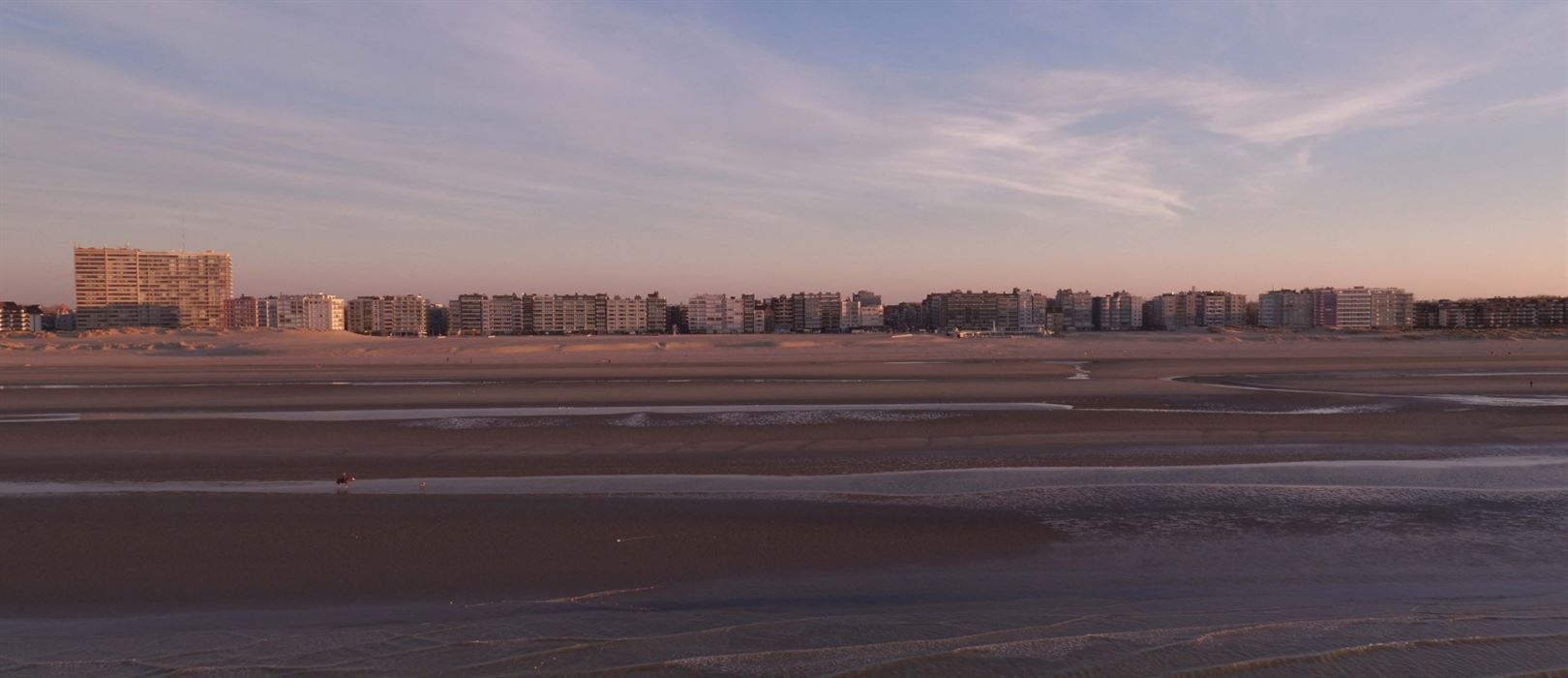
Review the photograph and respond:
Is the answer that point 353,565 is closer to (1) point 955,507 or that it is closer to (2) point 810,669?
(2) point 810,669

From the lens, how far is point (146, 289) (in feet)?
295

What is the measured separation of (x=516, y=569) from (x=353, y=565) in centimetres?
134

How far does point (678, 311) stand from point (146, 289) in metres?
57.0

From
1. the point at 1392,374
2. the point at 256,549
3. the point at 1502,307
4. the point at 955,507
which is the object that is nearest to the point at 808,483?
the point at 955,507

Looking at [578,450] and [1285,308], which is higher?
[1285,308]

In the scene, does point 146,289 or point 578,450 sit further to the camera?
point 146,289

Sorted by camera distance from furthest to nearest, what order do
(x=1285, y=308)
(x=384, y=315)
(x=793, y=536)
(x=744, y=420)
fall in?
(x=1285, y=308) < (x=384, y=315) < (x=744, y=420) < (x=793, y=536)

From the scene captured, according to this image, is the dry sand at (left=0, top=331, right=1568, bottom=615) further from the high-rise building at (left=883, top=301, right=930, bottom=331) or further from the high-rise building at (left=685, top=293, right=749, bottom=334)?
the high-rise building at (left=883, top=301, right=930, bottom=331)

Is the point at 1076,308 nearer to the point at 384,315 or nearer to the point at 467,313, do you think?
the point at 467,313

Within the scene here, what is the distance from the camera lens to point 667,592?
6383 millimetres

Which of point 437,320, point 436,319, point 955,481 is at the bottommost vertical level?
point 955,481

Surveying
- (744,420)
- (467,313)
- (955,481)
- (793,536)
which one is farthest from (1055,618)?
(467,313)

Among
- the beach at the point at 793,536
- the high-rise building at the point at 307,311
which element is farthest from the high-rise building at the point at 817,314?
the beach at the point at 793,536

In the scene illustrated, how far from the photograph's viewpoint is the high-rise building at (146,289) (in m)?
87.4
